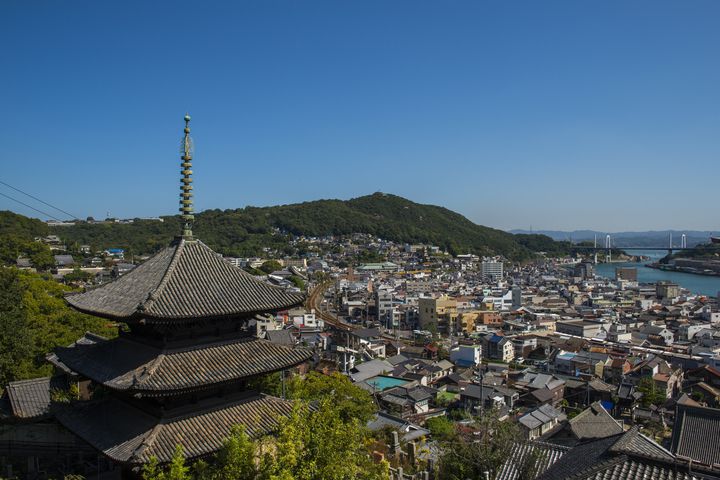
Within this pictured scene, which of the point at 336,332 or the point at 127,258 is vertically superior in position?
the point at 127,258

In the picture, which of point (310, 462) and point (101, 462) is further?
point (101, 462)

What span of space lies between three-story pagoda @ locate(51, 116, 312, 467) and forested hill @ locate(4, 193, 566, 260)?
90680mm

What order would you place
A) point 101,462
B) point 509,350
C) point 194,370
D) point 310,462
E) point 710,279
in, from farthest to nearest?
1. point 710,279
2. point 509,350
3. point 101,462
4. point 194,370
5. point 310,462

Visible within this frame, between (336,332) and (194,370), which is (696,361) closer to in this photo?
(336,332)

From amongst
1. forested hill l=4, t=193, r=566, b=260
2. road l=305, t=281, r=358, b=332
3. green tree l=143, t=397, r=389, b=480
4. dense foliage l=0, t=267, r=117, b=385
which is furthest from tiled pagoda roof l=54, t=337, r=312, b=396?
forested hill l=4, t=193, r=566, b=260

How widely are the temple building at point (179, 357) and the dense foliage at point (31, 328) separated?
410 inches

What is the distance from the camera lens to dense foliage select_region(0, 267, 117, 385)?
19.5 meters

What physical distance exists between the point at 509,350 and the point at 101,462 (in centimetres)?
4499

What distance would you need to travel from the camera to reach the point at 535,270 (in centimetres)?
13762

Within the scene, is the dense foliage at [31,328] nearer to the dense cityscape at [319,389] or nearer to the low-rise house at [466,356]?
the dense cityscape at [319,389]

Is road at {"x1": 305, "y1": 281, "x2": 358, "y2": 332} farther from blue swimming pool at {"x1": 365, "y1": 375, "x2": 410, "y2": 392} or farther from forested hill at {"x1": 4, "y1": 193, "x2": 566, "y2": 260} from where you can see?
forested hill at {"x1": 4, "y1": 193, "x2": 566, "y2": 260}

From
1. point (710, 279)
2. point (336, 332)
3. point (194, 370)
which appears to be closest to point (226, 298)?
point (194, 370)

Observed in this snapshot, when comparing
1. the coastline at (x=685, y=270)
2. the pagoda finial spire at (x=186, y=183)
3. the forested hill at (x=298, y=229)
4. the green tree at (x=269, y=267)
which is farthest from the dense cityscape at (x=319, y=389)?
the coastline at (x=685, y=270)

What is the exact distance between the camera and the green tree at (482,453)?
579 inches
